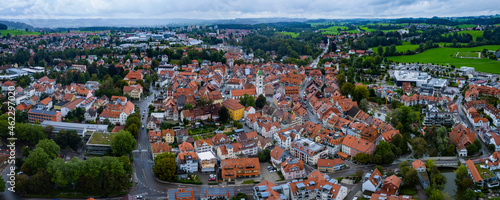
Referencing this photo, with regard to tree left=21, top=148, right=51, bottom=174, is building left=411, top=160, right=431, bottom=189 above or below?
below

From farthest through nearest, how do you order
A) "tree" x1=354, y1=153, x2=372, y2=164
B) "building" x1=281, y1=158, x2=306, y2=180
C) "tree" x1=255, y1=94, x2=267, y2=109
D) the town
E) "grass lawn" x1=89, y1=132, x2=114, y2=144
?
"tree" x1=255, y1=94, x2=267, y2=109, "grass lawn" x1=89, y1=132, x2=114, y2=144, "tree" x1=354, y1=153, x2=372, y2=164, "building" x1=281, y1=158, x2=306, y2=180, the town

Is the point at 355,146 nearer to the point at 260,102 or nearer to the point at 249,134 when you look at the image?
the point at 249,134

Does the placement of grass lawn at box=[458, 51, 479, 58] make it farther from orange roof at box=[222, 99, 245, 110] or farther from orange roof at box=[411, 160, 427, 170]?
orange roof at box=[411, 160, 427, 170]

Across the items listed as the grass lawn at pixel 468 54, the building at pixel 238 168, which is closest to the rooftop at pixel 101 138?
the building at pixel 238 168

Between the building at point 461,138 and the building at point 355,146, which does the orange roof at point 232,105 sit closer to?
the building at point 355,146

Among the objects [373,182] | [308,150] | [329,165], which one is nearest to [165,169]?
[308,150]

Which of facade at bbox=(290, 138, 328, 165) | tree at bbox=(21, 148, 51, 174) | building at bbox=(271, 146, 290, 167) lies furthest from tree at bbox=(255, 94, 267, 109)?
tree at bbox=(21, 148, 51, 174)
